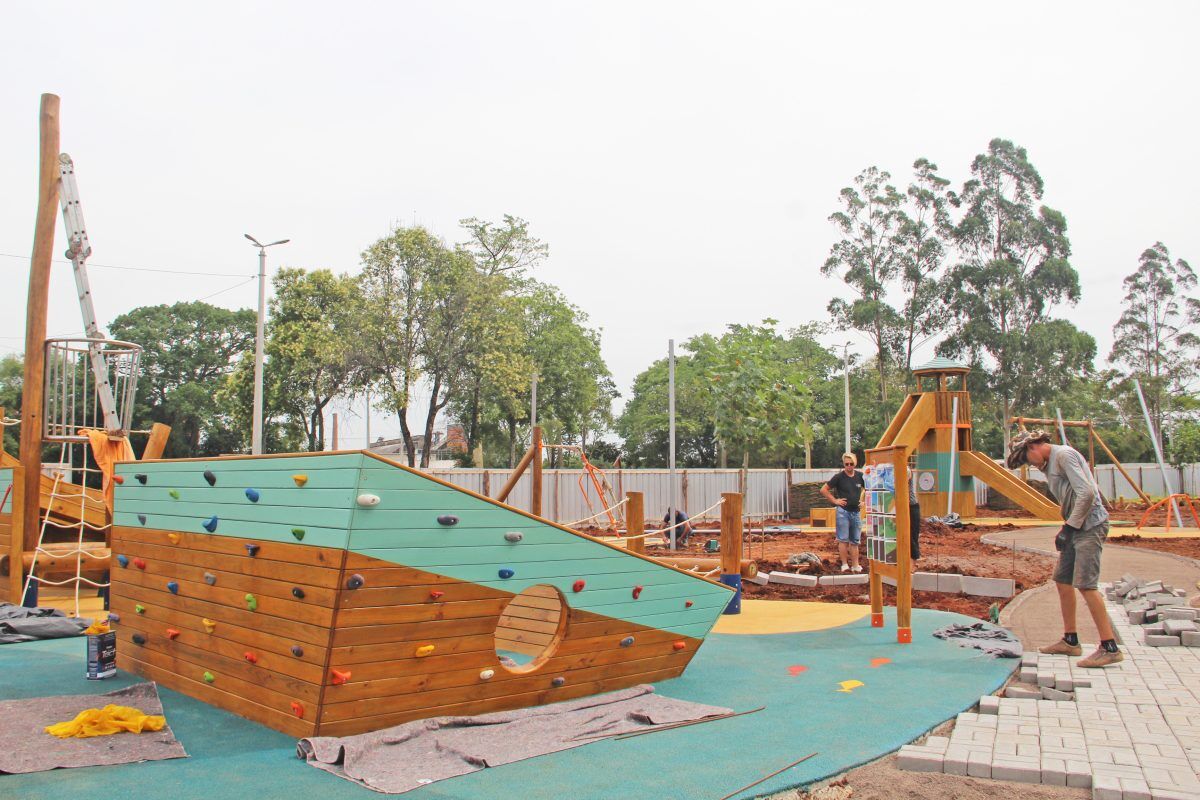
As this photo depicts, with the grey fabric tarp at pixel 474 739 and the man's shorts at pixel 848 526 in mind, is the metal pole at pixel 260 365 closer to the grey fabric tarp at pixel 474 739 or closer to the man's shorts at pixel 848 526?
the man's shorts at pixel 848 526

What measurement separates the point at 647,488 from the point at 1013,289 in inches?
908

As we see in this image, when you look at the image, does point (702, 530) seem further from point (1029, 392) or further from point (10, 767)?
point (1029, 392)

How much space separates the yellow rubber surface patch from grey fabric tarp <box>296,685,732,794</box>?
3281 mm

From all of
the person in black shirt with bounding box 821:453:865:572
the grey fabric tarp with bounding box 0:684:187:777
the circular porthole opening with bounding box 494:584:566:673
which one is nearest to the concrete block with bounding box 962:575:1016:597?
the person in black shirt with bounding box 821:453:865:572

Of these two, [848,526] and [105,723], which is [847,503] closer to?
[848,526]

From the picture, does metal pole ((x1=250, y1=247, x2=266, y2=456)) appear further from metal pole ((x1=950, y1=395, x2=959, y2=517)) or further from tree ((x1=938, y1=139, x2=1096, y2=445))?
tree ((x1=938, y1=139, x2=1096, y2=445))

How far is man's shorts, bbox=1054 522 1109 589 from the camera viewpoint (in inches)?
240

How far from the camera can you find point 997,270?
3747cm

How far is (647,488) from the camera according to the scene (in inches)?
967

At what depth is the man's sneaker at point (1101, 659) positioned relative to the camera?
6086mm

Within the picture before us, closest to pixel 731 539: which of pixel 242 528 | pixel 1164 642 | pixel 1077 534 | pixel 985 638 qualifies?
pixel 985 638

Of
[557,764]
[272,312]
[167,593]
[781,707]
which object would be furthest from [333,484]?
[272,312]

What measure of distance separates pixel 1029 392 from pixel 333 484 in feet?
127

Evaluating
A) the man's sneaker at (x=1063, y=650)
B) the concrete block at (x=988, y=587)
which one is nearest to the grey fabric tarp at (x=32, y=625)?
the man's sneaker at (x=1063, y=650)
